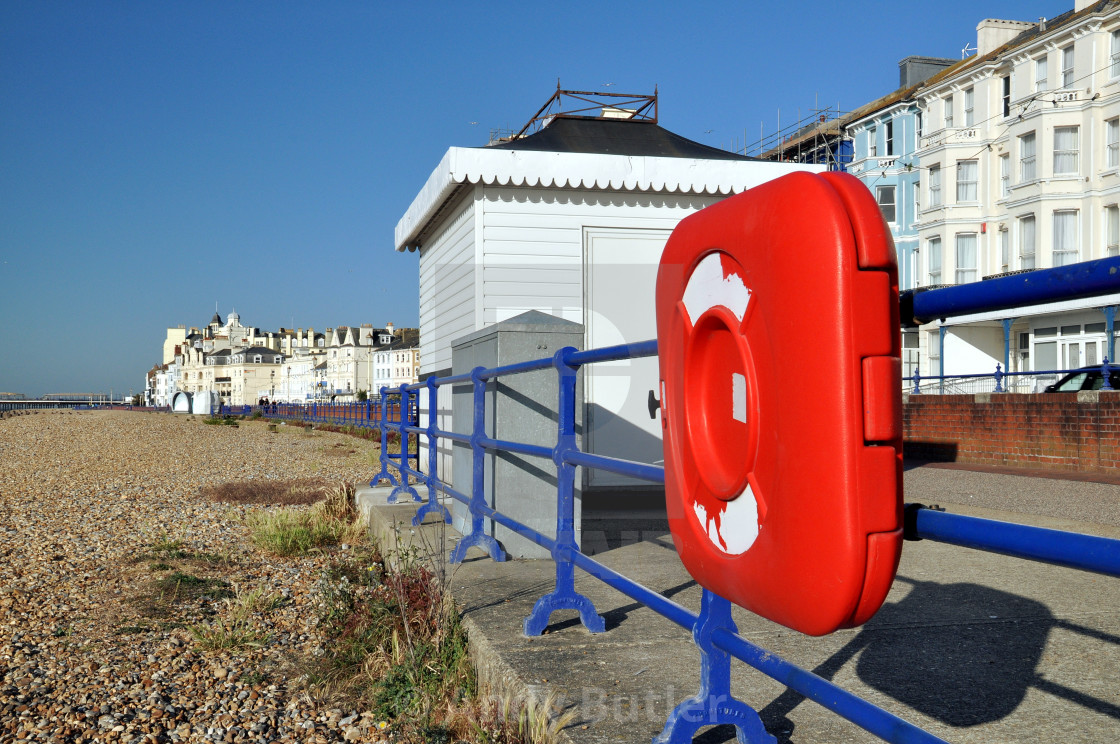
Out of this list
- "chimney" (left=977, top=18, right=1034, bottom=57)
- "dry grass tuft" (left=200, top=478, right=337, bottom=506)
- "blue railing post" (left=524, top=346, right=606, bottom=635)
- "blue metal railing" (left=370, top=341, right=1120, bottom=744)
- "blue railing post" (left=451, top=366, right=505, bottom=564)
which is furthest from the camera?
"chimney" (left=977, top=18, right=1034, bottom=57)

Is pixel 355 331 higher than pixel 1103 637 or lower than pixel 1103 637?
higher

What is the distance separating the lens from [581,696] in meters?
2.65

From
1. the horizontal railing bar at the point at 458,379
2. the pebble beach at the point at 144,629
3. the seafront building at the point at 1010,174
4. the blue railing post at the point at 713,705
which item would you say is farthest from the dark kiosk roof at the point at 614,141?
the seafront building at the point at 1010,174

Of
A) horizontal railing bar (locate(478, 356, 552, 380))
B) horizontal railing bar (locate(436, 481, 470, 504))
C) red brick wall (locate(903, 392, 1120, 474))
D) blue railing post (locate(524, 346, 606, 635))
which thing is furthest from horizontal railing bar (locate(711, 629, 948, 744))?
red brick wall (locate(903, 392, 1120, 474))

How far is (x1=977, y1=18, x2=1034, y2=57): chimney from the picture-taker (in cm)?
3462

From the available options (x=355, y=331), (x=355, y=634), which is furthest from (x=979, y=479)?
(x=355, y=331)

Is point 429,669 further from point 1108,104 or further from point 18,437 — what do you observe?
point 18,437

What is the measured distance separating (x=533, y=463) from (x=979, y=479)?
9.92m

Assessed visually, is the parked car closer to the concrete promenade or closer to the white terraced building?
the white terraced building

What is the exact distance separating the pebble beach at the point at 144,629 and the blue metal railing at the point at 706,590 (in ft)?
3.27

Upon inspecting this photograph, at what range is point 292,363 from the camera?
499ft

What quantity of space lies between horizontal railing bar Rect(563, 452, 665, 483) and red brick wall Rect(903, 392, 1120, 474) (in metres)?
12.5

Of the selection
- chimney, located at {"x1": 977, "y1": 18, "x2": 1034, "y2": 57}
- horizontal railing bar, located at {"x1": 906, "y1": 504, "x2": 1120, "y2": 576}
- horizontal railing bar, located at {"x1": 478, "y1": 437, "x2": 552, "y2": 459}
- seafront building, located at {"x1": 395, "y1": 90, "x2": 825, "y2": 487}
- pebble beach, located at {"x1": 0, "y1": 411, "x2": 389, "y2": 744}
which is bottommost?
pebble beach, located at {"x1": 0, "y1": 411, "x2": 389, "y2": 744}

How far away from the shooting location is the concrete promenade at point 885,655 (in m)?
2.37
